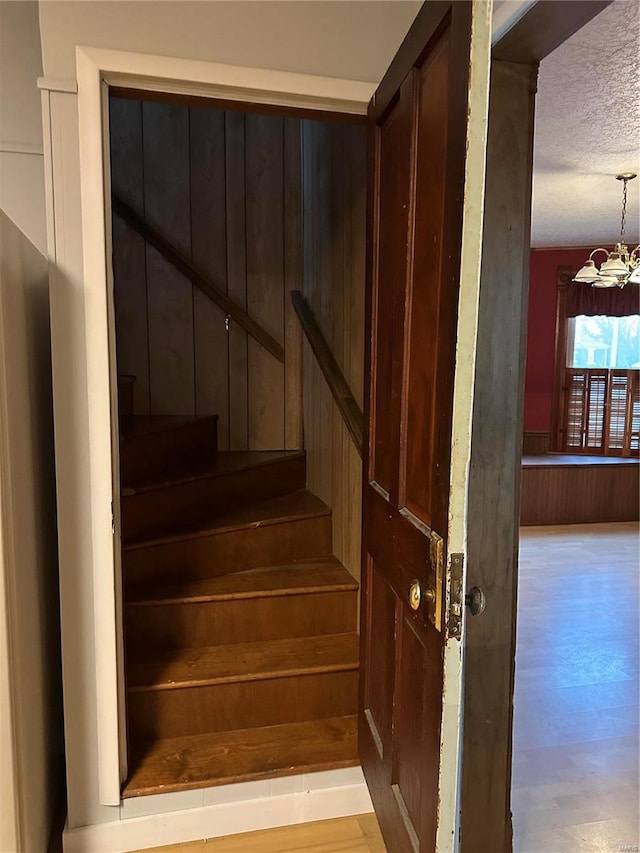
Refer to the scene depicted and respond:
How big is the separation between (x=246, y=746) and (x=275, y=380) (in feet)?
6.27

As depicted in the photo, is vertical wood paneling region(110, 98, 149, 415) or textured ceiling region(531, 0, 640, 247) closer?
textured ceiling region(531, 0, 640, 247)

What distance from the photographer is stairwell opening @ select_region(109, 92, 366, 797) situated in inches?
76.2

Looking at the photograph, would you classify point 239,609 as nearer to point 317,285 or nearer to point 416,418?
point 416,418

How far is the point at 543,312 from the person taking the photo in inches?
233

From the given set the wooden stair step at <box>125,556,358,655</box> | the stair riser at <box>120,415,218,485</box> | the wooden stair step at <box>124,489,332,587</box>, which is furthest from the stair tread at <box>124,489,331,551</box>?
the stair riser at <box>120,415,218,485</box>

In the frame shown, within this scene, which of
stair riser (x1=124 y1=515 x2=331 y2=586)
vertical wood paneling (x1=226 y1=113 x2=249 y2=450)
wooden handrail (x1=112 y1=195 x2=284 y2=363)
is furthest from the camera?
vertical wood paneling (x1=226 y1=113 x2=249 y2=450)

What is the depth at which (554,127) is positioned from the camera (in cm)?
290

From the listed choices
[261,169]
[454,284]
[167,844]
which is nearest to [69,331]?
[454,284]

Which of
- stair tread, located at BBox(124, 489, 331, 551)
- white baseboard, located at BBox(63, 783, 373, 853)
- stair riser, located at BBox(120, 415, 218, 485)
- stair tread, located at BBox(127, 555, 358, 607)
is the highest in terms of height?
stair riser, located at BBox(120, 415, 218, 485)

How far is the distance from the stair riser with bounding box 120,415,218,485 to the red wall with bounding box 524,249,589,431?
156 inches

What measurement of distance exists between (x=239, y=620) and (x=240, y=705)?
0.94 ft

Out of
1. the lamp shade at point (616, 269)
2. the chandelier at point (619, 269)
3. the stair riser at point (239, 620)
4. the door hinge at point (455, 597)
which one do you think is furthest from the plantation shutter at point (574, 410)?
the door hinge at point (455, 597)

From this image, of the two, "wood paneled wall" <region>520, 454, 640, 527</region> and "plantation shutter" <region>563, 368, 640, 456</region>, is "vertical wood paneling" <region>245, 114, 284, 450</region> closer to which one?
"wood paneled wall" <region>520, 454, 640, 527</region>

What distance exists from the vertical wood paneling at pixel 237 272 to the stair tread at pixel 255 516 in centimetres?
61
